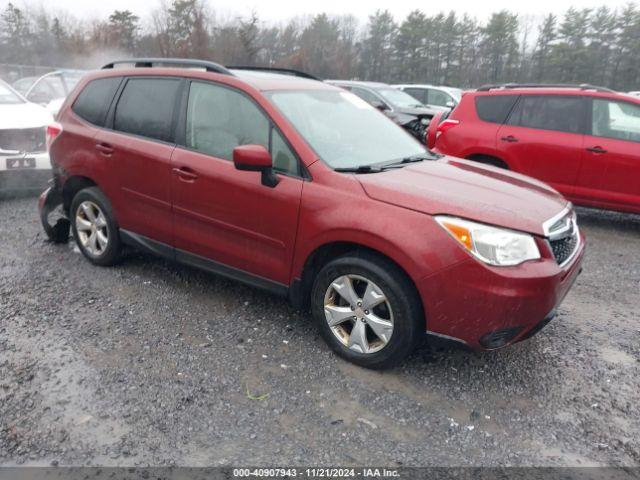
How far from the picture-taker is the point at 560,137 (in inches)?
252

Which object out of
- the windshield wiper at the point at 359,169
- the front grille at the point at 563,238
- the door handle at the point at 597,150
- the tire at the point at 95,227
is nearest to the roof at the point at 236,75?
the windshield wiper at the point at 359,169

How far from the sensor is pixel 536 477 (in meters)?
2.36

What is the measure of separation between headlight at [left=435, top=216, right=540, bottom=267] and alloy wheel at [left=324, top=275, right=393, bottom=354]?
0.55 m

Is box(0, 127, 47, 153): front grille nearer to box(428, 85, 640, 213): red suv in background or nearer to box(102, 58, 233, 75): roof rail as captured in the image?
box(102, 58, 233, 75): roof rail

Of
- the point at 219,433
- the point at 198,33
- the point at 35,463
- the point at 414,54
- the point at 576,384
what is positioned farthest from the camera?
the point at 414,54

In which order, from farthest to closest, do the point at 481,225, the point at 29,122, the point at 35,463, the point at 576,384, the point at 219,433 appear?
1. the point at 29,122
2. the point at 576,384
3. the point at 481,225
4. the point at 219,433
5. the point at 35,463

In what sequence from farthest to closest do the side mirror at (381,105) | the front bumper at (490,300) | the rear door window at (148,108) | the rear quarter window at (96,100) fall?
the side mirror at (381,105) < the rear quarter window at (96,100) < the rear door window at (148,108) < the front bumper at (490,300)

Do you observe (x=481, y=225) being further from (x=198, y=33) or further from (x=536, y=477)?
(x=198, y=33)

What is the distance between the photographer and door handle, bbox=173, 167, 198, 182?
12.0 ft

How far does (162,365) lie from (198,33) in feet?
88.7

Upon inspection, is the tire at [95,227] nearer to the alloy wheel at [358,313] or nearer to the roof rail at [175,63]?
the roof rail at [175,63]

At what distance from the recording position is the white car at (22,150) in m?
6.76

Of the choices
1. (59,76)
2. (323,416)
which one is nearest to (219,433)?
(323,416)

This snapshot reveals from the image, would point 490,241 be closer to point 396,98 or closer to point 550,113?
point 550,113
